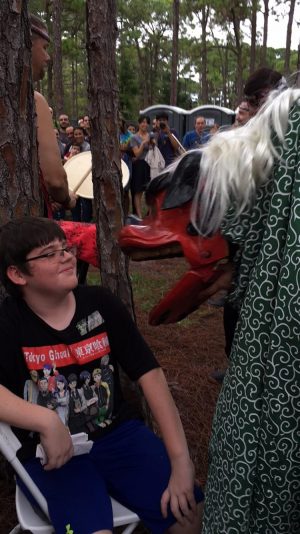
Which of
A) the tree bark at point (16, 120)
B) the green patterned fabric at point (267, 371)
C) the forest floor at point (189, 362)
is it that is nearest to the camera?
the green patterned fabric at point (267, 371)

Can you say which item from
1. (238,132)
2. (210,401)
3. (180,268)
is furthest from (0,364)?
(180,268)

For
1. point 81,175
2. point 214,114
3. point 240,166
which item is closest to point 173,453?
point 240,166

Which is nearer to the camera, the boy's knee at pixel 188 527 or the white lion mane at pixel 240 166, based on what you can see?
the white lion mane at pixel 240 166

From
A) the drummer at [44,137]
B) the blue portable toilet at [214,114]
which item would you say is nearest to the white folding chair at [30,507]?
the drummer at [44,137]

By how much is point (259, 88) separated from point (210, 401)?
71.7 inches

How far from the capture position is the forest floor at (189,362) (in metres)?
2.60

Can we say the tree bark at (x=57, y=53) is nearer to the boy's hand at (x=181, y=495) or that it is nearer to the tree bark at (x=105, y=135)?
the tree bark at (x=105, y=135)

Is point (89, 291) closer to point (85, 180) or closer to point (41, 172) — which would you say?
point (41, 172)

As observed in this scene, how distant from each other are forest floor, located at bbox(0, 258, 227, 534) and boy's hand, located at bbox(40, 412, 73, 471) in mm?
928

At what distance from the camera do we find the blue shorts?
4.94 feet

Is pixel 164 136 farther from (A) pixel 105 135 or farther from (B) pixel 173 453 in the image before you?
(B) pixel 173 453

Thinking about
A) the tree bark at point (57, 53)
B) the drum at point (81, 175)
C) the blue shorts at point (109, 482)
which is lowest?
the blue shorts at point (109, 482)

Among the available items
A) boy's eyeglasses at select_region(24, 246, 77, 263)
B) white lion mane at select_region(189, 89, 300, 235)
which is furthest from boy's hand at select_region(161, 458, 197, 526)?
A: white lion mane at select_region(189, 89, 300, 235)

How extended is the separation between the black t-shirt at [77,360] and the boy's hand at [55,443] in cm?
16
